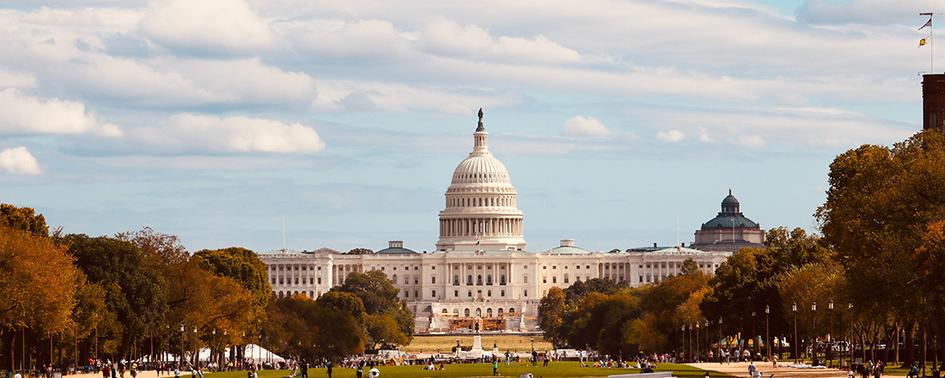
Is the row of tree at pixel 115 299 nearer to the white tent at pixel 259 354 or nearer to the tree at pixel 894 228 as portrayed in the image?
the white tent at pixel 259 354

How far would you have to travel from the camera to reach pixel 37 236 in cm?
10450

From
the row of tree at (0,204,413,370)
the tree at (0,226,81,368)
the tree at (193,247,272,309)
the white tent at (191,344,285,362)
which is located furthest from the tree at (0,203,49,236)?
the white tent at (191,344,285,362)

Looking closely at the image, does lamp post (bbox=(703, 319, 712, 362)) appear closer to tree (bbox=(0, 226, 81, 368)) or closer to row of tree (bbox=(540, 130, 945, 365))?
row of tree (bbox=(540, 130, 945, 365))

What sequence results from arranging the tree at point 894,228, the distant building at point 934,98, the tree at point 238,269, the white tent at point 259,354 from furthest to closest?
1. the white tent at point 259,354
2. the tree at point 238,269
3. the distant building at point 934,98
4. the tree at point 894,228

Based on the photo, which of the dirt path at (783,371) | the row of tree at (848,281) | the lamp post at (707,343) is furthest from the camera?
the lamp post at (707,343)

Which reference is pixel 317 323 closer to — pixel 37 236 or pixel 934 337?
pixel 37 236

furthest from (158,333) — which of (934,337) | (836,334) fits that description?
(934,337)

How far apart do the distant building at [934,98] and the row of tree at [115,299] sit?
43456 millimetres

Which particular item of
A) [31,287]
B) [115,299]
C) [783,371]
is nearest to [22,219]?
[115,299]

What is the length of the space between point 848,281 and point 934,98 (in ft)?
133

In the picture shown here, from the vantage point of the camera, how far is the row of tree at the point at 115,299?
301 ft

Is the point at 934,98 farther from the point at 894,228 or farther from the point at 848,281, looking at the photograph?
the point at 894,228

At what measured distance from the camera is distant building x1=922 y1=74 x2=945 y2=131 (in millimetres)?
Answer: 125750

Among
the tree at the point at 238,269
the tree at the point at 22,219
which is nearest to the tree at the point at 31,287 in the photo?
the tree at the point at 22,219
